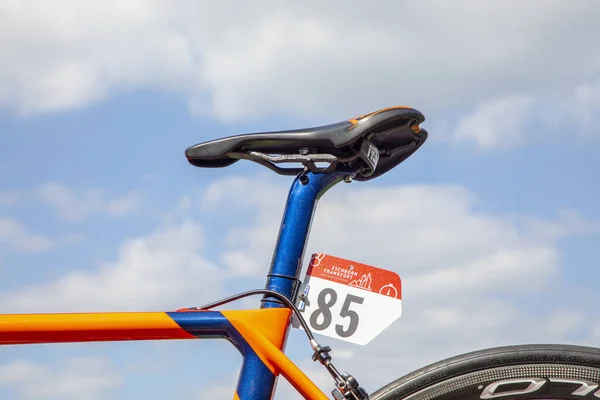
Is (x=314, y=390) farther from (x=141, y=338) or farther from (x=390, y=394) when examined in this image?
(x=141, y=338)

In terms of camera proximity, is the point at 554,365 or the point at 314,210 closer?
the point at 554,365

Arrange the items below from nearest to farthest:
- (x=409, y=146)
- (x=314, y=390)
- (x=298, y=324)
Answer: (x=314, y=390) → (x=298, y=324) → (x=409, y=146)

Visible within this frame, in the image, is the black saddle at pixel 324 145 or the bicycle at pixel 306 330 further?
the black saddle at pixel 324 145

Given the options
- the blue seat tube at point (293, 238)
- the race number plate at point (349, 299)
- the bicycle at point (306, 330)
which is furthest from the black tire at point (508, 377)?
the blue seat tube at point (293, 238)

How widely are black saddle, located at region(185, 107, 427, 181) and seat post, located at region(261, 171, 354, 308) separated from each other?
4 centimetres

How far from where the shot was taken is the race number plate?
183cm

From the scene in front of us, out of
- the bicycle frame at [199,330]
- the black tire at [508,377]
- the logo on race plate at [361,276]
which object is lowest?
the black tire at [508,377]

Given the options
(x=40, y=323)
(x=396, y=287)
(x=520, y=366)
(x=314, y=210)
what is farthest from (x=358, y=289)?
(x=40, y=323)

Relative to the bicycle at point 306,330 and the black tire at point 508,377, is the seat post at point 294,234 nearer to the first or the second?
the bicycle at point 306,330

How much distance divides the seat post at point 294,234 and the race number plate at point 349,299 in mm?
50

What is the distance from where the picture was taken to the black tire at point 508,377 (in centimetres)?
174

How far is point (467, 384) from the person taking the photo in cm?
174

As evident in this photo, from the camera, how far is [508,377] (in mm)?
1759

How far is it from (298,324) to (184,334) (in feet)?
0.83
